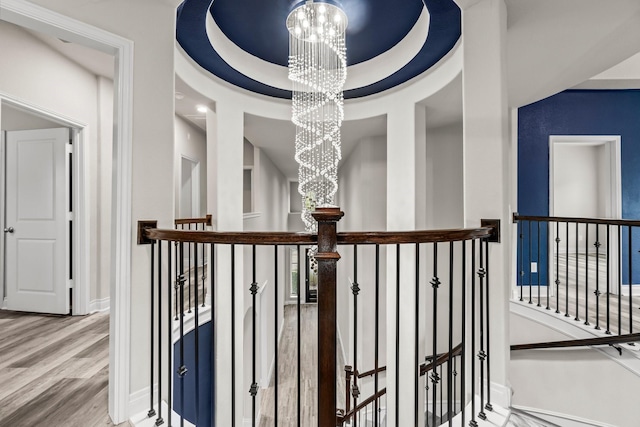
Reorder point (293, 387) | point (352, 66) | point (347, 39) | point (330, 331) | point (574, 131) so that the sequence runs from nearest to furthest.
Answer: point (330, 331)
point (347, 39)
point (352, 66)
point (574, 131)
point (293, 387)

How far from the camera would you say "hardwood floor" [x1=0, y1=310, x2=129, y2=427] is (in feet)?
5.69

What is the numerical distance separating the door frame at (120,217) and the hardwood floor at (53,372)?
0.25 m

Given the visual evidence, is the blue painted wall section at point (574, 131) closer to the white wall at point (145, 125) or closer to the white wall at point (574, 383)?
the white wall at point (574, 383)

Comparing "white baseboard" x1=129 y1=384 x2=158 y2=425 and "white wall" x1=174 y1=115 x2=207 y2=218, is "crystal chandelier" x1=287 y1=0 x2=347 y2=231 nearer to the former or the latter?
"white baseboard" x1=129 y1=384 x2=158 y2=425

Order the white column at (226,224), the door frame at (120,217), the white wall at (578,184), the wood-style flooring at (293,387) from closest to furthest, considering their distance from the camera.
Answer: the door frame at (120,217) → the white column at (226,224) → the wood-style flooring at (293,387) → the white wall at (578,184)

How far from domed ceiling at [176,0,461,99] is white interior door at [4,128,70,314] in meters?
2.12

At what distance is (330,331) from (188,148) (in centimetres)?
571

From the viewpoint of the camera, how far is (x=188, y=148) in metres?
6.01

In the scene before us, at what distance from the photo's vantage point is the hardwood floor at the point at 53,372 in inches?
→ 68.3

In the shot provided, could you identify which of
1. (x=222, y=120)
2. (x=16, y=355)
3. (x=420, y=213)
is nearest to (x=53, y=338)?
(x=16, y=355)

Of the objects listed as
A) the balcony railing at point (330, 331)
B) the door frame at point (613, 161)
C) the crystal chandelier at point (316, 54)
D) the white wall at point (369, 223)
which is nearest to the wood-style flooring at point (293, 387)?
the balcony railing at point (330, 331)

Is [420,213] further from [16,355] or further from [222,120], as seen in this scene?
[16,355]

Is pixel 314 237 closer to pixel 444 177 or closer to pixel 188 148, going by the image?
pixel 444 177

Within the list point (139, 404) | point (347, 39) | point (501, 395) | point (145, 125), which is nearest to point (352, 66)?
point (347, 39)
